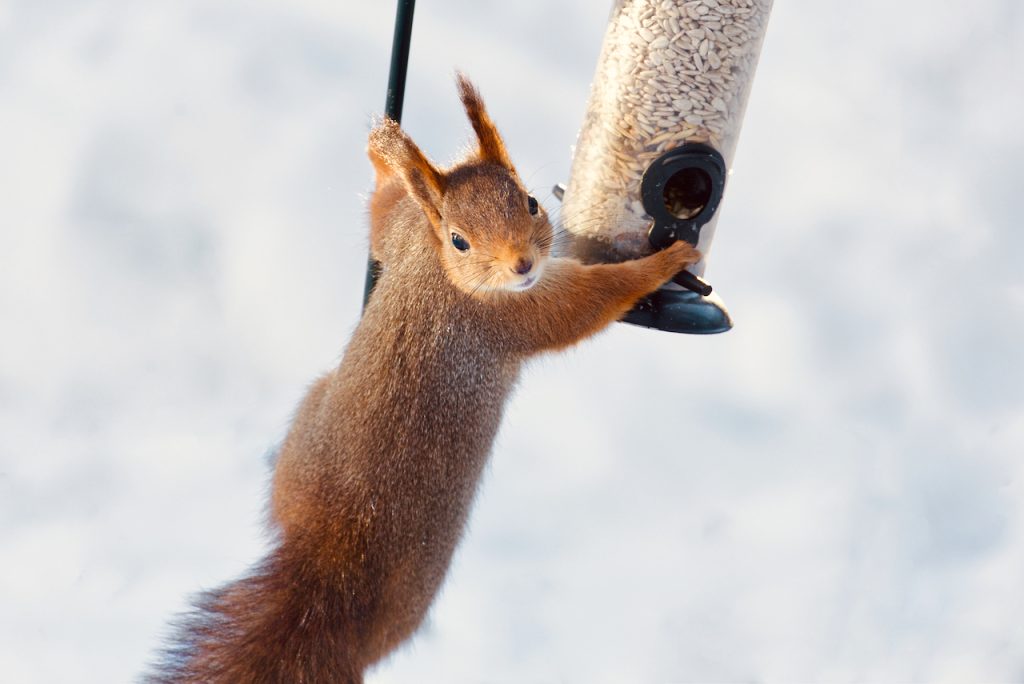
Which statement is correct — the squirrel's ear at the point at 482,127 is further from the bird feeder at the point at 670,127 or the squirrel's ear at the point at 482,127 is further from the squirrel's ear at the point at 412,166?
the bird feeder at the point at 670,127

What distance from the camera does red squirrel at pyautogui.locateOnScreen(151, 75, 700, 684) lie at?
200 centimetres

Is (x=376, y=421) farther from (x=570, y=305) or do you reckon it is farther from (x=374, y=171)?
(x=374, y=171)

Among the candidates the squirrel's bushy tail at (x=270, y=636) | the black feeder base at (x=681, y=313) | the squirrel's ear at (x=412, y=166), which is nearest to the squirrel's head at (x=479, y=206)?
the squirrel's ear at (x=412, y=166)

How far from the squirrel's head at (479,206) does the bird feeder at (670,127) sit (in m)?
0.29

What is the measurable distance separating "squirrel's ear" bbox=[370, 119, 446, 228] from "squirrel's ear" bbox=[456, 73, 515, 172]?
9cm

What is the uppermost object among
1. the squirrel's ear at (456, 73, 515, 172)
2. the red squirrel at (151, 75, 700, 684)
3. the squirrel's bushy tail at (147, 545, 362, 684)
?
the squirrel's ear at (456, 73, 515, 172)

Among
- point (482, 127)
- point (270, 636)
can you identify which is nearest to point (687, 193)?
point (482, 127)

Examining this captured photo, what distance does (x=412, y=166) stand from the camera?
199 cm

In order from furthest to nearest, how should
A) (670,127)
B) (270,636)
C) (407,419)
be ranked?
(670,127) < (407,419) < (270,636)

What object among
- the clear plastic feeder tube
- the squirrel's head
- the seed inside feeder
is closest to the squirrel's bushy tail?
the squirrel's head

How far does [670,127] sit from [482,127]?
16.5 inches

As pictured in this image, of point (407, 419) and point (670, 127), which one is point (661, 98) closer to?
point (670, 127)

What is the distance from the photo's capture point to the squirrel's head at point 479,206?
1.98m

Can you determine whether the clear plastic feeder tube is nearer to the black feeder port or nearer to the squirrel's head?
the black feeder port
